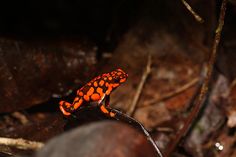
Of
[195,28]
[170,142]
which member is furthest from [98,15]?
[170,142]

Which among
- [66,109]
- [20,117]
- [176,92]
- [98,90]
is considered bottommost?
[20,117]

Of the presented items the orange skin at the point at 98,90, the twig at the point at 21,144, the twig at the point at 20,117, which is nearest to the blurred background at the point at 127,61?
the twig at the point at 20,117

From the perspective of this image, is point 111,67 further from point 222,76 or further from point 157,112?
point 222,76

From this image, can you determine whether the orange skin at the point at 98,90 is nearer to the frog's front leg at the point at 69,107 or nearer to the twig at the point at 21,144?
the frog's front leg at the point at 69,107

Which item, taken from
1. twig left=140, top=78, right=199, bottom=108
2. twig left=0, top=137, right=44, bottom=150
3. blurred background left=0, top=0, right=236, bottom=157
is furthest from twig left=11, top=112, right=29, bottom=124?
twig left=140, top=78, right=199, bottom=108

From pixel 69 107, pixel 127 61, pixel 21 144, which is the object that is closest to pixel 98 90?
pixel 69 107

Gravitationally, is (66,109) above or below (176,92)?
above

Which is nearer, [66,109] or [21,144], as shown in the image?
[21,144]

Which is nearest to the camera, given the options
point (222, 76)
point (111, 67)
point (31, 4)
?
point (222, 76)

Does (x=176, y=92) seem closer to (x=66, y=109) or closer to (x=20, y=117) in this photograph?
(x=66, y=109)

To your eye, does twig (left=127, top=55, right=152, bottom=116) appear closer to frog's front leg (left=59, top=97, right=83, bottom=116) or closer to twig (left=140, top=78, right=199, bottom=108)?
twig (left=140, top=78, right=199, bottom=108)

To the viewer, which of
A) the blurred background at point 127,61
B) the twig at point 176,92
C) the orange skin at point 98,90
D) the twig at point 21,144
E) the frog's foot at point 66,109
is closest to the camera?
the twig at point 21,144
